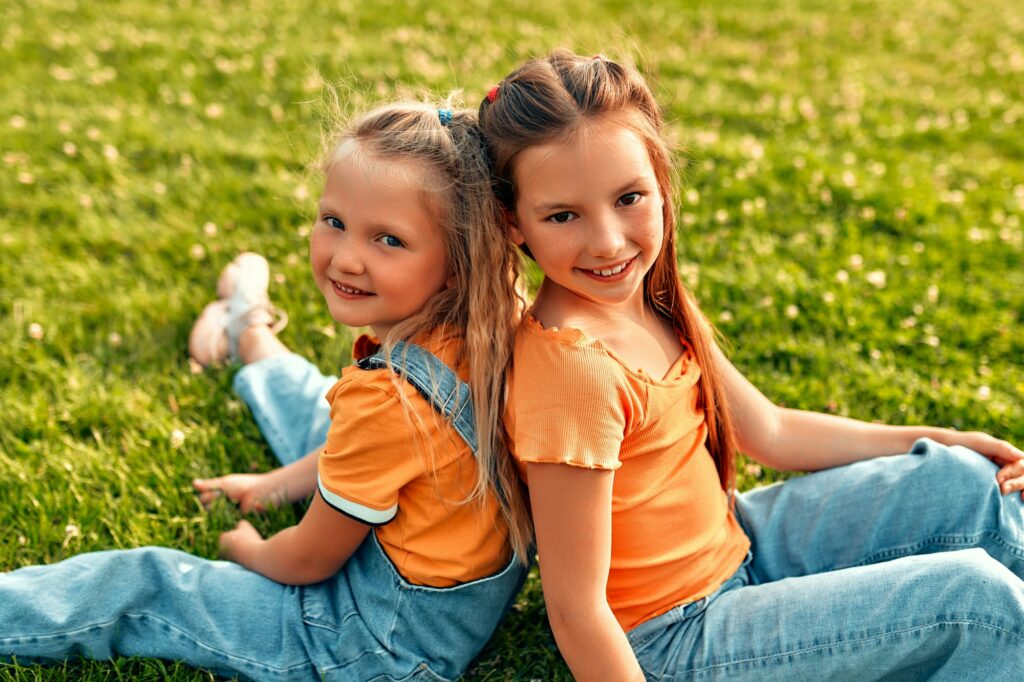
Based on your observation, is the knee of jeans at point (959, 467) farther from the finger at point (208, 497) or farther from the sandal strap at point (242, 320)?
the sandal strap at point (242, 320)

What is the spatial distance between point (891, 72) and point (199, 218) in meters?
4.74

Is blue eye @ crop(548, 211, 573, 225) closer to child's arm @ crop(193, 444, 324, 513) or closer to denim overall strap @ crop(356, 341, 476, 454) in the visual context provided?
denim overall strap @ crop(356, 341, 476, 454)

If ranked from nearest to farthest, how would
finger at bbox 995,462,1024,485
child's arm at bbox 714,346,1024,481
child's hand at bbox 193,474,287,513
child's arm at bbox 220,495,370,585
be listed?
1. child's arm at bbox 220,495,370,585
2. finger at bbox 995,462,1024,485
3. child's arm at bbox 714,346,1024,481
4. child's hand at bbox 193,474,287,513

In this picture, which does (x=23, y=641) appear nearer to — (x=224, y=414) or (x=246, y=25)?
(x=224, y=414)

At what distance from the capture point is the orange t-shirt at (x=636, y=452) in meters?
1.99

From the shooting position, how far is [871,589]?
2148 mm

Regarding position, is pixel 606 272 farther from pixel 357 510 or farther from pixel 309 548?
pixel 309 548

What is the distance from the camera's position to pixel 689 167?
15.9 feet

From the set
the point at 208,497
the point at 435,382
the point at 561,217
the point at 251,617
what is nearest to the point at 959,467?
the point at 561,217

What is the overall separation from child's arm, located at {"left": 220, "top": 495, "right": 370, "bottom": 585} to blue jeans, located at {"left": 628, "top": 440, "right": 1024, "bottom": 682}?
74 cm

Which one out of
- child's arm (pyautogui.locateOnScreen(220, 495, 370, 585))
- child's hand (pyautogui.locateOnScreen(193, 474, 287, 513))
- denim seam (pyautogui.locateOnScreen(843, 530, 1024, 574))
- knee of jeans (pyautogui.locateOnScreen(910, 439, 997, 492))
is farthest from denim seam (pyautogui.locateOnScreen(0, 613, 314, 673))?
knee of jeans (pyautogui.locateOnScreen(910, 439, 997, 492))

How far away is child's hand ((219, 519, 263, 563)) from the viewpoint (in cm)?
272

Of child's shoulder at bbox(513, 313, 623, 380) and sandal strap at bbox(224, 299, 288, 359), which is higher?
child's shoulder at bbox(513, 313, 623, 380)

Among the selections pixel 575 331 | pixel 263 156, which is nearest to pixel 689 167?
pixel 263 156
